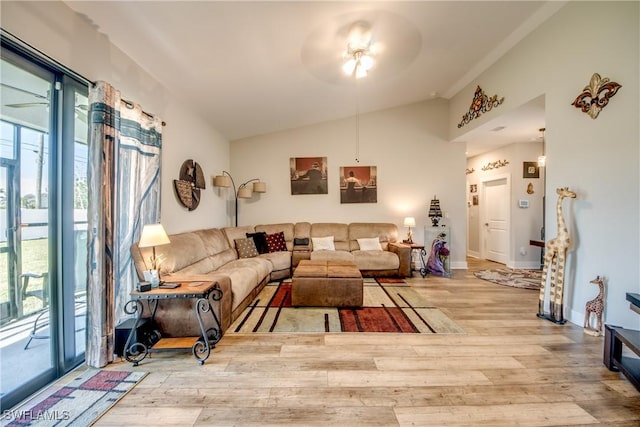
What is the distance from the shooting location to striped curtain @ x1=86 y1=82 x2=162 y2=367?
191 centimetres

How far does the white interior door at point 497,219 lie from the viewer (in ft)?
18.6

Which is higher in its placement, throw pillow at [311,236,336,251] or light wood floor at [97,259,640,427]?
throw pillow at [311,236,336,251]

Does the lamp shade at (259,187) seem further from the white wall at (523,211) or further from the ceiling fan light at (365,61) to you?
the white wall at (523,211)

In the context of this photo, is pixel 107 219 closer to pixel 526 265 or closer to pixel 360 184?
pixel 360 184

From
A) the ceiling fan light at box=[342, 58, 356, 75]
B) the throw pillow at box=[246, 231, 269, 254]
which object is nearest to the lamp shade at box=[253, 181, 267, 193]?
the throw pillow at box=[246, 231, 269, 254]

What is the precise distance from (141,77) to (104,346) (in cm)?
263

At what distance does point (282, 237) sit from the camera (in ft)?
16.4

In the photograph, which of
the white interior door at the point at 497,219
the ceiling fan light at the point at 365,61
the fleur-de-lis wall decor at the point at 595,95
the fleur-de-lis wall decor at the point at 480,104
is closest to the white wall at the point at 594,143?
the fleur-de-lis wall decor at the point at 595,95

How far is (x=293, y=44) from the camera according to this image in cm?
275

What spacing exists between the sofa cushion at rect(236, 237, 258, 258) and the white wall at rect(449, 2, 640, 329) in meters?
4.21

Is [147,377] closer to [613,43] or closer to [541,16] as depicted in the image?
[613,43]

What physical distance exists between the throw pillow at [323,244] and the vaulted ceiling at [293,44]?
2.50 metres

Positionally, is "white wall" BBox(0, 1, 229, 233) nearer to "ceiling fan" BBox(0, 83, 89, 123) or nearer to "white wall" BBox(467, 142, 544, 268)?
"ceiling fan" BBox(0, 83, 89, 123)

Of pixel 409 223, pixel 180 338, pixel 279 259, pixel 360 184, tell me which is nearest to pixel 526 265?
pixel 409 223
